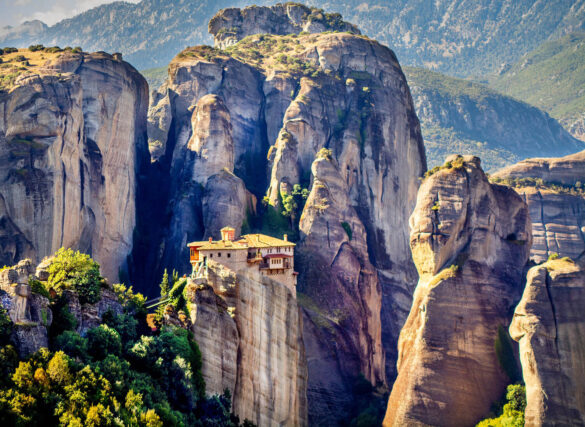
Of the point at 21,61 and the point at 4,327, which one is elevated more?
the point at 21,61

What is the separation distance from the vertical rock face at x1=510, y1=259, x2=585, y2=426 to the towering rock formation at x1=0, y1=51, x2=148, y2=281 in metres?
41.4

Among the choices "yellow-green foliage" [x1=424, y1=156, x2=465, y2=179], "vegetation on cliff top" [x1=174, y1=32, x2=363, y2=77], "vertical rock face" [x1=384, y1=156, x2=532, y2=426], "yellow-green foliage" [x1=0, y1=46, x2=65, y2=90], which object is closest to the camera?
"vertical rock face" [x1=384, y1=156, x2=532, y2=426]

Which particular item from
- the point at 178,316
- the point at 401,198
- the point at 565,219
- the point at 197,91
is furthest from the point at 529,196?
the point at 178,316

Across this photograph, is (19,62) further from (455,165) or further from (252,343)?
(455,165)

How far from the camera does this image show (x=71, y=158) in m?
82.3

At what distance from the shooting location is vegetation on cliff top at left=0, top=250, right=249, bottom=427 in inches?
1849

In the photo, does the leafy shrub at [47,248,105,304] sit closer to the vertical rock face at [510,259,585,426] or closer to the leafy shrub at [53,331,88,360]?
the leafy shrub at [53,331,88,360]

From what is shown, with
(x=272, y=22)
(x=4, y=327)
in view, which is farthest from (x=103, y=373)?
(x=272, y=22)

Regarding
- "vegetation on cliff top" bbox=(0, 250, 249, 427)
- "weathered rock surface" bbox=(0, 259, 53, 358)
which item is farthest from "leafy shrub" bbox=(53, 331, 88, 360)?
"weathered rock surface" bbox=(0, 259, 53, 358)

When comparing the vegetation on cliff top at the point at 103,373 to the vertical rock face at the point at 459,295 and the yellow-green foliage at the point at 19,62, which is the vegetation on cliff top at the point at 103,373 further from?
the yellow-green foliage at the point at 19,62

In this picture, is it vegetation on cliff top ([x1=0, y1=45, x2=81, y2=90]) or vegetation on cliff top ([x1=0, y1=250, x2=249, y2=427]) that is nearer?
vegetation on cliff top ([x1=0, y1=250, x2=249, y2=427])

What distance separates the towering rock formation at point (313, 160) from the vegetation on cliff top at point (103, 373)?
2502 centimetres

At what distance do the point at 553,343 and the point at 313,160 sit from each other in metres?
46.6

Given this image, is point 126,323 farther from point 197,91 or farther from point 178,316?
point 197,91
